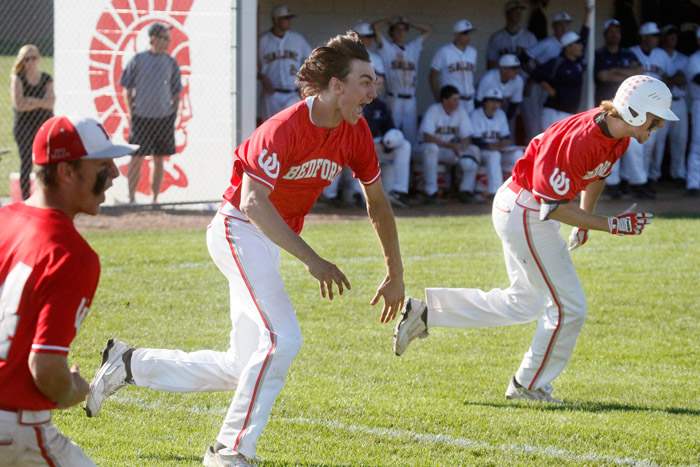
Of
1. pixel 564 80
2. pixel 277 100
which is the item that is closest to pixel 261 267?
pixel 277 100

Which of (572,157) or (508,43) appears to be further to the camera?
(508,43)

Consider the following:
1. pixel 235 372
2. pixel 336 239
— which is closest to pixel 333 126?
pixel 235 372

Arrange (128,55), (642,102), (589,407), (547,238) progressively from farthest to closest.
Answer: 1. (128,55)
2. (547,238)
3. (589,407)
4. (642,102)

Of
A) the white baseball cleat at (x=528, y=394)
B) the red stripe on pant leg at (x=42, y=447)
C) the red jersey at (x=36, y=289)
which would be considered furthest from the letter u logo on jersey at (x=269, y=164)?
the white baseball cleat at (x=528, y=394)

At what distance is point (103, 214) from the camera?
15.7 m

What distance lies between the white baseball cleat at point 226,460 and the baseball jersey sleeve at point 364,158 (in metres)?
1.48

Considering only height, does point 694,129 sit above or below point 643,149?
above

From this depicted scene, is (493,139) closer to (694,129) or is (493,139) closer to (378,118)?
(378,118)

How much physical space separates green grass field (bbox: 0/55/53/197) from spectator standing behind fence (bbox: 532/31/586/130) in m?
7.79

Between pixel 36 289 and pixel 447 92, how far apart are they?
14.0m

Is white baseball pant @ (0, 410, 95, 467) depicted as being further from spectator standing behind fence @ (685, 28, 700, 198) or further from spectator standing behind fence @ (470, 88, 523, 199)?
spectator standing behind fence @ (685, 28, 700, 198)

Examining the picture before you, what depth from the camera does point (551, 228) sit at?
741 cm

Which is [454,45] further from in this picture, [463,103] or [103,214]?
[103,214]

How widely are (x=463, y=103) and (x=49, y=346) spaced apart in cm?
1454
